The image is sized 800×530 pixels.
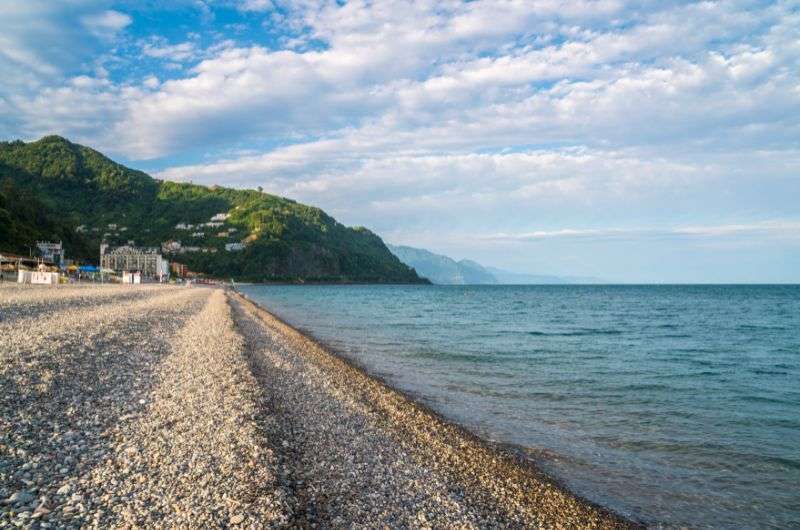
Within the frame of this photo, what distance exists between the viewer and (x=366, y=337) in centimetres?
3142

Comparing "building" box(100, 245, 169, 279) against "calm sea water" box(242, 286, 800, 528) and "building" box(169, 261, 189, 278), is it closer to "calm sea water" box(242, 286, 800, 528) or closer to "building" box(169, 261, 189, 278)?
"building" box(169, 261, 189, 278)

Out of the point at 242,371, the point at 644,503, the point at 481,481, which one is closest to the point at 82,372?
the point at 242,371

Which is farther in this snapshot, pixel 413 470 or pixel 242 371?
pixel 242 371

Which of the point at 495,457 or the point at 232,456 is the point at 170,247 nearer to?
the point at 232,456

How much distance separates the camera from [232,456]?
7992 millimetres

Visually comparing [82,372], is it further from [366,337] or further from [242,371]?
[366,337]

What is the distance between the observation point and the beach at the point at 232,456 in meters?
6.23

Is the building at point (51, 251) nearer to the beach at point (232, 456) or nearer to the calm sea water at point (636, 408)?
the calm sea water at point (636, 408)

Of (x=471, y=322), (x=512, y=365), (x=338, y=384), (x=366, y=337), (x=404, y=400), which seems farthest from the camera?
(x=471, y=322)

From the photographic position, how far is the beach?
6.23 m

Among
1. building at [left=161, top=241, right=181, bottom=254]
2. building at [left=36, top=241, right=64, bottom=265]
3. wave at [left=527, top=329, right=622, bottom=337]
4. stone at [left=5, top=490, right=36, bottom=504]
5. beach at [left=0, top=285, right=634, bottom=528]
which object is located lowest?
wave at [left=527, top=329, right=622, bottom=337]

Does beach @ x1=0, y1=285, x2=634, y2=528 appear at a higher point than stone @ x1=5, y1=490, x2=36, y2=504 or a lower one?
lower

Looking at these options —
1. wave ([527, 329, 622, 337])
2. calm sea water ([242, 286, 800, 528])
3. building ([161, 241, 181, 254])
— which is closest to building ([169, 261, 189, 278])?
building ([161, 241, 181, 254])

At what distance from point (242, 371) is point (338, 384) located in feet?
9.37
